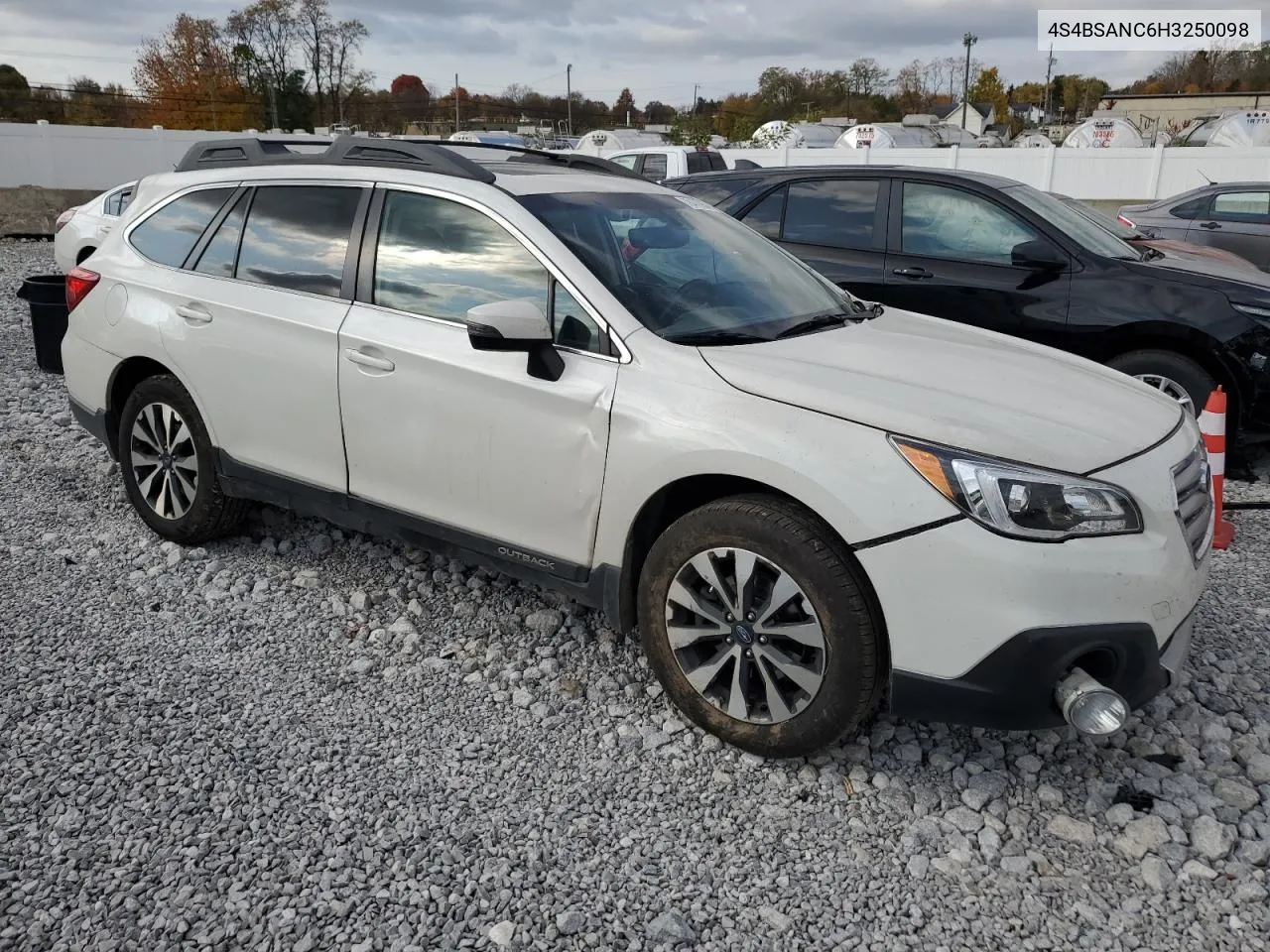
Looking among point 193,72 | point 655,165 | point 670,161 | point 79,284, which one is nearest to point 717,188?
point 79,284

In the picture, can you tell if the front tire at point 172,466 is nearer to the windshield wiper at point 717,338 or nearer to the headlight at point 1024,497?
the windshield wiper at point 717,338

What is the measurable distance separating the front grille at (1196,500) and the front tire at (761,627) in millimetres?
955

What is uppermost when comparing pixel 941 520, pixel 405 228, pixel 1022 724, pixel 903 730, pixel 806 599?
pixel 405 228

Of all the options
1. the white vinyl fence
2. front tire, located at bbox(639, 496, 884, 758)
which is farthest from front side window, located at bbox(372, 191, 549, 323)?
the white vinyl fence

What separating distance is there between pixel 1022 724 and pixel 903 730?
0.64m

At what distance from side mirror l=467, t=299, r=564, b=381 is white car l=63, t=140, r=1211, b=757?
0.4 inches

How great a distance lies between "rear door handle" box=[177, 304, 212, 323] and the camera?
4230mm

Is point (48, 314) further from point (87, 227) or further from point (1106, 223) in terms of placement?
point (1106, 223)

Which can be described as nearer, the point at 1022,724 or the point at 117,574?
the point at 1022,724

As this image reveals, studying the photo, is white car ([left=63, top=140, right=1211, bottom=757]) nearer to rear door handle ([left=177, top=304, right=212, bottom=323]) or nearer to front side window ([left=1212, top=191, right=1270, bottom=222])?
rear door handle ([left=177, top=304, right=212, bottom=323])

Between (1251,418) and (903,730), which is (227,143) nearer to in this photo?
(903,730)

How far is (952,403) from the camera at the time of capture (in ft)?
9.48

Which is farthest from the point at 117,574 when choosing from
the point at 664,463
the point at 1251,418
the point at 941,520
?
the point at 1251,418

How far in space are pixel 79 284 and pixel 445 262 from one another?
231cm
